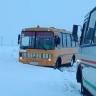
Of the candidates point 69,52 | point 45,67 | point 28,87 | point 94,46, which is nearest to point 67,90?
point 28,87

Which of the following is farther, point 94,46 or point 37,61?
point 37,61

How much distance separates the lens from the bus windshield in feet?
62.9

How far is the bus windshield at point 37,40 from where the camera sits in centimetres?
1917

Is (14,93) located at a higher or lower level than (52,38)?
lower

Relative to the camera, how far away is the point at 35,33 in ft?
63.8

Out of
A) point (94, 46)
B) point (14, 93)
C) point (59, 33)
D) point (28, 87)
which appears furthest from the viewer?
point (59, 33)

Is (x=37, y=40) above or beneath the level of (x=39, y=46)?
above

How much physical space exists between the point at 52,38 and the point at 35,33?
113 cm

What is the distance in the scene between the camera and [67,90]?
11.1 metres

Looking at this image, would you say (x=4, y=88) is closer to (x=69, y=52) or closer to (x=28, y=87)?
(x=28, y=87)

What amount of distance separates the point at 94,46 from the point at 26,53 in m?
12.6

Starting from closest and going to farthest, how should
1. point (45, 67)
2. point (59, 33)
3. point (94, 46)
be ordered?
point (94, 46) < point (45, 67) < point (59, 33)

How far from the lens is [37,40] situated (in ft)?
63.4

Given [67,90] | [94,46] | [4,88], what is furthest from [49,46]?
[94,46]
